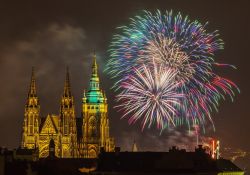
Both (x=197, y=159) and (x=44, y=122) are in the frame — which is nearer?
(x=197, y=159)

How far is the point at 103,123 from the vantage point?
183750 mm

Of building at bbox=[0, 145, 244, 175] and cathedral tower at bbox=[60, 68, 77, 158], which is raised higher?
cathedral tower at bbox=[60, 68, 77, 158]

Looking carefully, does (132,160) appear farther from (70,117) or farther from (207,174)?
(70,117)

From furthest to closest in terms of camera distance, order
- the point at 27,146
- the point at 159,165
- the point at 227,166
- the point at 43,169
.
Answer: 1. the point at 27,146
2. the point at 227,166
3. the point at 159,165
4. the point at 43,169

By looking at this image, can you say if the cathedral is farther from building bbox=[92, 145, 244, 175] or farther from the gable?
building bbox=[92, 145, 244, 175]

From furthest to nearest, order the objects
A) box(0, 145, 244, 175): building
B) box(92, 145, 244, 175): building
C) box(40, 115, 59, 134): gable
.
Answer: box(40, 115, 59, 134): gable, box(92, 145, 244, 175): building, box(0, 145, 244, 175): building

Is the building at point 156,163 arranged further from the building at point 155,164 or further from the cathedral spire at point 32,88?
the cathedral spire at point 32,88

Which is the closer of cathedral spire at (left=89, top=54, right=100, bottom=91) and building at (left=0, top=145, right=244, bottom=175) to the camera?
building at (left=0, top=145, right=244, bottom=175)

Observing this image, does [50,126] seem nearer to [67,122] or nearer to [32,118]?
[67,122]

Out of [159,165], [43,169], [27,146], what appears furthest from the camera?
[27,146]

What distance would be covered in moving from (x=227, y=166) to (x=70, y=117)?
55034mm

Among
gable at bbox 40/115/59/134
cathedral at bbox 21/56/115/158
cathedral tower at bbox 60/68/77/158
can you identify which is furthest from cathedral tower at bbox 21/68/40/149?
cathedral tower at bbox 60/68/77/158

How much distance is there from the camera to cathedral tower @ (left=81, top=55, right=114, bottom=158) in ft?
600

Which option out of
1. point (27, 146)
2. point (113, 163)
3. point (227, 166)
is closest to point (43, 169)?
point (113, 163)
